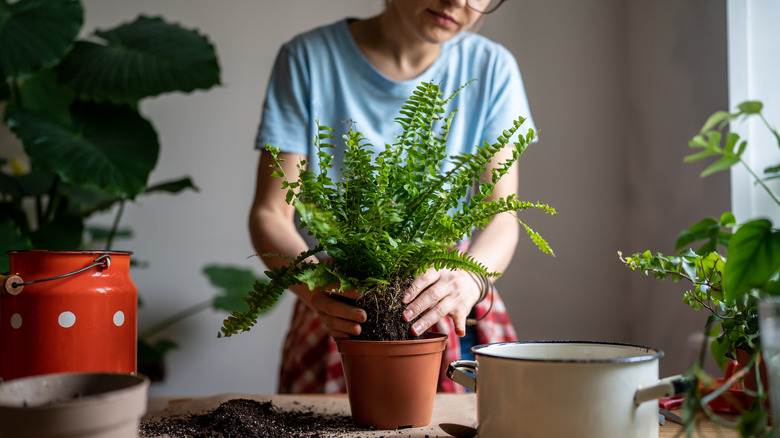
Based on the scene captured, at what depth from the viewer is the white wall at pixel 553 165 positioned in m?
1.66

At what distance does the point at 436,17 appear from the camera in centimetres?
108

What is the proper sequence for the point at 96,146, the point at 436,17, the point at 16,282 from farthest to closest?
the point at 96,146 < the point at 436,17 < the point at 16,282

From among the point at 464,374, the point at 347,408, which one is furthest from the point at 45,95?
the point at 464,374

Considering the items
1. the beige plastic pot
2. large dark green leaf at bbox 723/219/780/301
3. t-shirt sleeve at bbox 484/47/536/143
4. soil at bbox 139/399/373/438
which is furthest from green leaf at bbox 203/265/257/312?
large dark green leaf at bbox 723/219/780/301

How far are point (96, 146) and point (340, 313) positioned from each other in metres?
1.20

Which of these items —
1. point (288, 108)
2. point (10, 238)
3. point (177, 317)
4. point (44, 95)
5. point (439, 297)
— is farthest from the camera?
point (177, 317)

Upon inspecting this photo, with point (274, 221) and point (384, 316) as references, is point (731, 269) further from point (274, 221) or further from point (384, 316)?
point (274, 221)

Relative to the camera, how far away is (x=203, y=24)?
7.07 feet

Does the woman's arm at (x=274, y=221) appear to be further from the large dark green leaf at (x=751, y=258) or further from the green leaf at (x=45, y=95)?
the green leaf at (x=45, y=95)

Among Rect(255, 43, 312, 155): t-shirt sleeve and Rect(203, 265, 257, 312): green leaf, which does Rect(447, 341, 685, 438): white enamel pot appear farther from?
Rect(203, 265, 257, 312): green leaf

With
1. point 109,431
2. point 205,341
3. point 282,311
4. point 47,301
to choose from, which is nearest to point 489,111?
point 47,301

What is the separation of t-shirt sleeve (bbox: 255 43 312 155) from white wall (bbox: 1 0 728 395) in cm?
91

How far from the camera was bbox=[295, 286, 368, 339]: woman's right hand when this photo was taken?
0.68 meters

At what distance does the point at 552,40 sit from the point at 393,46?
2.91 feet
